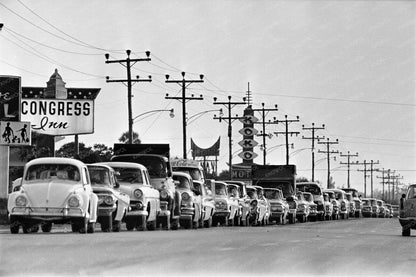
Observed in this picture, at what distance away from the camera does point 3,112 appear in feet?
137

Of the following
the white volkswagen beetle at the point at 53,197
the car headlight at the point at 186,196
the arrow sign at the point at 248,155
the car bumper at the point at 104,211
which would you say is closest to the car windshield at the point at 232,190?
the car headlight at the point at 186,196

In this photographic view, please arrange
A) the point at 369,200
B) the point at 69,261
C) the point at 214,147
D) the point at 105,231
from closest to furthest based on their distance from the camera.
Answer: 1. the point at 69,261
2. the point at 105,231
3. the point at 369,200
4. the point at 214,147

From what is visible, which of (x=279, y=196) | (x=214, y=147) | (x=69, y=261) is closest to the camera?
(x=69, y=261)

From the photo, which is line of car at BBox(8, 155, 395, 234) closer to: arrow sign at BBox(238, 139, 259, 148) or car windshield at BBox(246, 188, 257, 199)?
car windshield at BBox(246, 188, 257, 199)

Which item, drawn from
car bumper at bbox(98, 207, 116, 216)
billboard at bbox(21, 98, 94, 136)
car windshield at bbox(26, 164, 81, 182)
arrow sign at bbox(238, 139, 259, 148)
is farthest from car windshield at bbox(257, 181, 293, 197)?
arrow sign at bbox(238, 139, 259, 148)

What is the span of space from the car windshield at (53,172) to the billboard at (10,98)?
1615 cm

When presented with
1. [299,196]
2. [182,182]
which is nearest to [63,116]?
[299,196]

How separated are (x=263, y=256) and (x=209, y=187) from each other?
21.9 m

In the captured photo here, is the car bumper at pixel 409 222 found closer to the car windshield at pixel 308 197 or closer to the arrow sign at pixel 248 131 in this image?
the car windshield at pixel 308 197

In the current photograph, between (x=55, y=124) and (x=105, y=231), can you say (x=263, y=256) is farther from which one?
(x=55, y=124)

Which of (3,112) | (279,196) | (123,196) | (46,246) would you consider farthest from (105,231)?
(279,196)

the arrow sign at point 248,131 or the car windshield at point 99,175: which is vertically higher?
the arrow sign at point 248,131

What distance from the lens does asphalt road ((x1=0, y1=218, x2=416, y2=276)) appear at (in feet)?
48.7

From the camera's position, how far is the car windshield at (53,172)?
82.9 feet
